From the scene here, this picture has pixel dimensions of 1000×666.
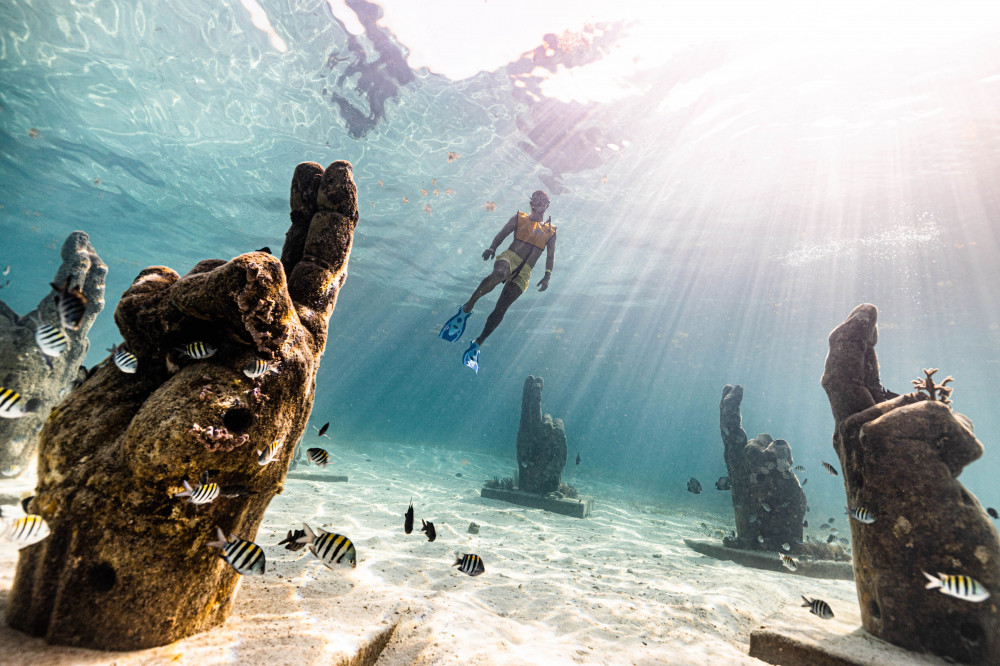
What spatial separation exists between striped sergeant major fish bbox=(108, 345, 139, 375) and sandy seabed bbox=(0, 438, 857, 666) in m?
1.66

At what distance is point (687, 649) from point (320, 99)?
17543 millimetres

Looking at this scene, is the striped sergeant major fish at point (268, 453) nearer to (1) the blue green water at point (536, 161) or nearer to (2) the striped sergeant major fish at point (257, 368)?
(2) the striped sergeant major fish at point (257, 368)

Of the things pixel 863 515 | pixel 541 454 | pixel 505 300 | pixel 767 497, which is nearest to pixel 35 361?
pixel 505 300

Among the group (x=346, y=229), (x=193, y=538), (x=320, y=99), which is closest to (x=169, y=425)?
(x=193, y=538)

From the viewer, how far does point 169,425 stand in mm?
2432

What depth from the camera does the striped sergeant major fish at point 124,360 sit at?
3004 millimetres

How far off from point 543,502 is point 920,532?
34.7 feet

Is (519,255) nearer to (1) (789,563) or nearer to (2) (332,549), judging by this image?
(2) (332,549)

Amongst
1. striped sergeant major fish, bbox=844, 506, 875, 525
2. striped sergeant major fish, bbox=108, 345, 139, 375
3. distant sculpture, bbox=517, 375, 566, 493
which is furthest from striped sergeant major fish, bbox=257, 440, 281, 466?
distant sculpture, bbox=517, 375, 566, 493

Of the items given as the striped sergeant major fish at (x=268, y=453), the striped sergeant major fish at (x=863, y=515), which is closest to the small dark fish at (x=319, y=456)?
the striped sergeant major fish at (x=268, y=453)

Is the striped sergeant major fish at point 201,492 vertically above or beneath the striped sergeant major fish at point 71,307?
beneath

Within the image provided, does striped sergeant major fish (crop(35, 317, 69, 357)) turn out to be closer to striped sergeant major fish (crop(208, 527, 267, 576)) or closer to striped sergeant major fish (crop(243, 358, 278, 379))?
striped sergeant major fish (crop(243, 358, 278, 379))

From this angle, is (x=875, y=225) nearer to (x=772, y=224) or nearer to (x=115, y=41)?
(x=772, y=224)

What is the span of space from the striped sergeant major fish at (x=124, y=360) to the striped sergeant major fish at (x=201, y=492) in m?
1.21
